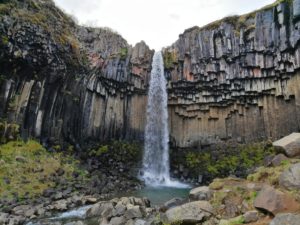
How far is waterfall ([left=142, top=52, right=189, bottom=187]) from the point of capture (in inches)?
1210

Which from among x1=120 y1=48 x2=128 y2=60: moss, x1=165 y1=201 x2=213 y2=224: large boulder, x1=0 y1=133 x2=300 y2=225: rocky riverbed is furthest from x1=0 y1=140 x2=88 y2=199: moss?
x1=120 y1=48 x2=128 y2=60: moss

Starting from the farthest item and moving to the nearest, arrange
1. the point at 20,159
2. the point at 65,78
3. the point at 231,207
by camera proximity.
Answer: the point at 65,78 < the point at 20,159 < the point at 231,207

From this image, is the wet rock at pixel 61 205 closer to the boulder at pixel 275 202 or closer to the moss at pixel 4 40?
the boulder at pixel 275 202

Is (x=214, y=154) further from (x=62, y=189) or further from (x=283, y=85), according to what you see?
(x=62, y=189)

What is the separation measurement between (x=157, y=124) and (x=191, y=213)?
23.7 metres

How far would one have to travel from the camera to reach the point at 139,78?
104 feet

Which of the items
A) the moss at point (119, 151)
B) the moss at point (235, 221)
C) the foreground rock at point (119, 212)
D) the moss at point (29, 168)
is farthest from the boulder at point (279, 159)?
the moss at point (119, 151)

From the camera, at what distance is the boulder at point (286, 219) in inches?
261

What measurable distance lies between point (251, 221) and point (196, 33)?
85.1 feet

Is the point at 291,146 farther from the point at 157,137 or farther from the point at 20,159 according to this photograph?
the point at 157,137

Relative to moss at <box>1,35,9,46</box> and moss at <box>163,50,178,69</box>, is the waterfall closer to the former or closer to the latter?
moss at <box>163,50,178,69</box>

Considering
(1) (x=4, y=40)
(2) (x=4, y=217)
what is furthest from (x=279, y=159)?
(1) (x=4, y=40)

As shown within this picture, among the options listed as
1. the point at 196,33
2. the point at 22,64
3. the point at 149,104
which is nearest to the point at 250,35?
the point at 196,33

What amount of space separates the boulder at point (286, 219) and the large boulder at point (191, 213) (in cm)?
223
